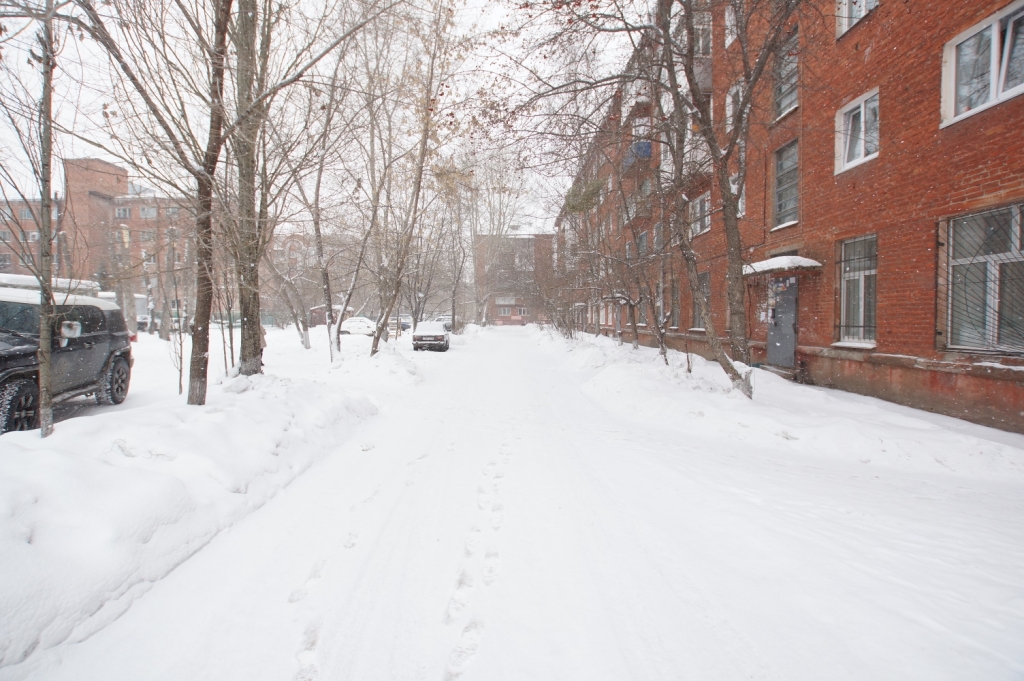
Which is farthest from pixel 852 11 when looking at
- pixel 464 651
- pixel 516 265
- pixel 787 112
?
pixel 516 265

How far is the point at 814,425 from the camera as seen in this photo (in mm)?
5711

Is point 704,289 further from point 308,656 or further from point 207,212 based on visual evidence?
point 308,656

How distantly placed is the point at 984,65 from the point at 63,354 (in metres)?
14.2

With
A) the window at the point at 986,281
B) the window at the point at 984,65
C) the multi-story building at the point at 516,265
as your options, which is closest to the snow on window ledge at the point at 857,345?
the window at the point at 986,281

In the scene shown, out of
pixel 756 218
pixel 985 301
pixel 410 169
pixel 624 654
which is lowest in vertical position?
pixel 624 654

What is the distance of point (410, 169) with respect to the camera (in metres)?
12.8

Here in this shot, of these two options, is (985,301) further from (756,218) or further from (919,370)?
(756,218)

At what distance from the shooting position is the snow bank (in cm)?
482

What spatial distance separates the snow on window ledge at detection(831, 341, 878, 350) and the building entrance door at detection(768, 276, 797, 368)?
127 cm

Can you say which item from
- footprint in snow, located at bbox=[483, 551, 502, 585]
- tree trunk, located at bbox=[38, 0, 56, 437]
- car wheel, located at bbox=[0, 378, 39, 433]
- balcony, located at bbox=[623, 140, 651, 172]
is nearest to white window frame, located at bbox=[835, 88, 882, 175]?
balcony, located at bbox=[623, 140, 651, 172]

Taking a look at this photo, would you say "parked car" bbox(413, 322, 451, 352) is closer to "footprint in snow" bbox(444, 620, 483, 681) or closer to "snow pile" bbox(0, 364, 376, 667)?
"snow pile" bbox(0, 364, 376, 667)

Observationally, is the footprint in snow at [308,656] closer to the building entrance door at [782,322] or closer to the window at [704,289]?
the building entrance door at [782,322]

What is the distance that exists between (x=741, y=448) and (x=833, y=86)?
8.48m

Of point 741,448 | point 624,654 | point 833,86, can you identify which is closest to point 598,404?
point 741,448
